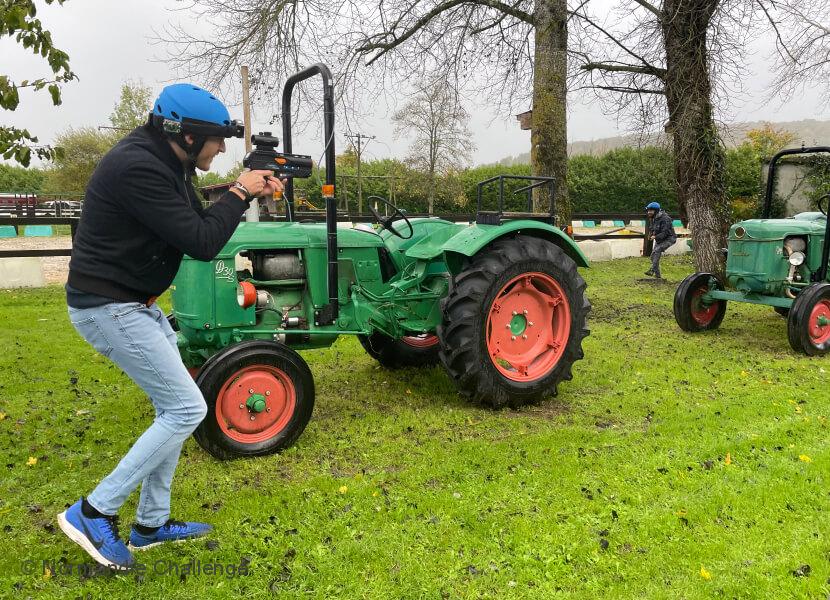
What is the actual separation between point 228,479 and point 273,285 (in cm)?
137

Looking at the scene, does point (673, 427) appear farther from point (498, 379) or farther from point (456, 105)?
point (456, 105)

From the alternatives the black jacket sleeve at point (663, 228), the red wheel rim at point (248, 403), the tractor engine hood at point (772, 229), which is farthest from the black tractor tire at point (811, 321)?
the black jacket sleeve at point (663, 228)

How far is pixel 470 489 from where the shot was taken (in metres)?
3.40

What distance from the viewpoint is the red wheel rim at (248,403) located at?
3699 mm

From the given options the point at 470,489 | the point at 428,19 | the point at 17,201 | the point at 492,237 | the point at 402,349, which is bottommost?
the point at 470,489

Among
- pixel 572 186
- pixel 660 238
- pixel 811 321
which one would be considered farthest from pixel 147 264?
pixel 572 186

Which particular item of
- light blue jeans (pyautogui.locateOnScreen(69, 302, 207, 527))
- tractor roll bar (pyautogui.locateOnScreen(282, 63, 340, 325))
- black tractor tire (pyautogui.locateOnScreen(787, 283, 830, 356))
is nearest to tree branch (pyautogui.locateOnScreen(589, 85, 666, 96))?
black tractor tire (pyautogui.locateOnScreen(787, 283, 830, 356))

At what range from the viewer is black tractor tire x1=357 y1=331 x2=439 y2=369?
18.4 feet

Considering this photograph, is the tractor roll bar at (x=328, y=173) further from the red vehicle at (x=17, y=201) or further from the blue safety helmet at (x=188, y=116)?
the red vehicle at (x=17, y=201)

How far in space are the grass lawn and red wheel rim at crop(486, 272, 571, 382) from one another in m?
0.34

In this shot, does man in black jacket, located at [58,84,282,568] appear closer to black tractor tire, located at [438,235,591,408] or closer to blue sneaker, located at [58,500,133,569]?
blue sneaker, located at [58,500,133,569]

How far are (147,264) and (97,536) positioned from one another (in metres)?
1.12

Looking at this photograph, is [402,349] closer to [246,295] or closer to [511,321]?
[511,321]

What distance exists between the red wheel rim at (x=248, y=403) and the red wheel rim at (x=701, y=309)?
17.3ft
